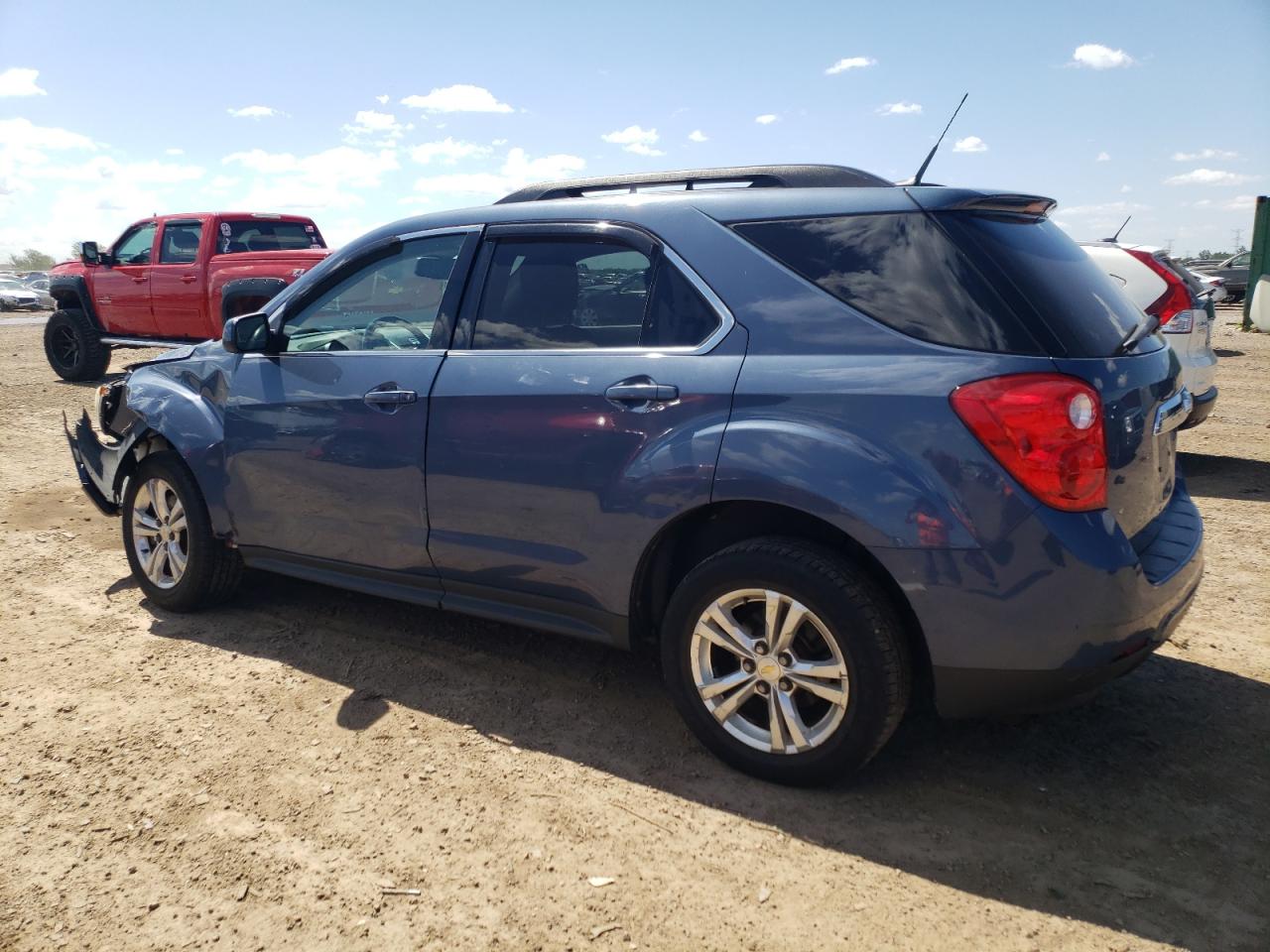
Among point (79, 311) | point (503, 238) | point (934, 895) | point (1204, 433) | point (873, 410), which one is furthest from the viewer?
point (79, 311)

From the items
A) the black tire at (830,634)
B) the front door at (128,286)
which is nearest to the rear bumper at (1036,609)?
the black tire at (830,634)

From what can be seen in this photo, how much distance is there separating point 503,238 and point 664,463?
1201 millimetres

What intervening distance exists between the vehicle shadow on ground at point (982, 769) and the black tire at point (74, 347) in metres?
10.3

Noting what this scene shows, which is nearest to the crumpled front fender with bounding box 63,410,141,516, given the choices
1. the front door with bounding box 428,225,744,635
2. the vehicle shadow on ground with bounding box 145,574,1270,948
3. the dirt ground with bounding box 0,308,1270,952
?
the dirt ground with bounding box 0,308,1270,952

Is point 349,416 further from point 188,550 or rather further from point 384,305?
point 188,550

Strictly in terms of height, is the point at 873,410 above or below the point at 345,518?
above

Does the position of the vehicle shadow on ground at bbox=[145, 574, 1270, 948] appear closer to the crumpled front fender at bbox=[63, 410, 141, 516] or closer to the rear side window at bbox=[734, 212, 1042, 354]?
the crumpled front fender at bbox=[63, 410, 141, 516]

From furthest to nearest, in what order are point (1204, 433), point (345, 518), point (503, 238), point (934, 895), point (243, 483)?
1. point (1204, 433)
2. point (243, 483)
3. point (345, 518)
4. point (503, 238)
5. point (934, 895)

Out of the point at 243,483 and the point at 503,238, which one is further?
the point at 243,483

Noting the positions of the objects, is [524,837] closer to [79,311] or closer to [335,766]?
[335,766]

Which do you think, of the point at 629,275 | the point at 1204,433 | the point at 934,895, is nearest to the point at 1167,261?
the point at 1204,433

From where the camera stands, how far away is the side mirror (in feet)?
13.6

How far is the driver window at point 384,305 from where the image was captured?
385cm

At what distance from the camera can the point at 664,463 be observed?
3.10 m
